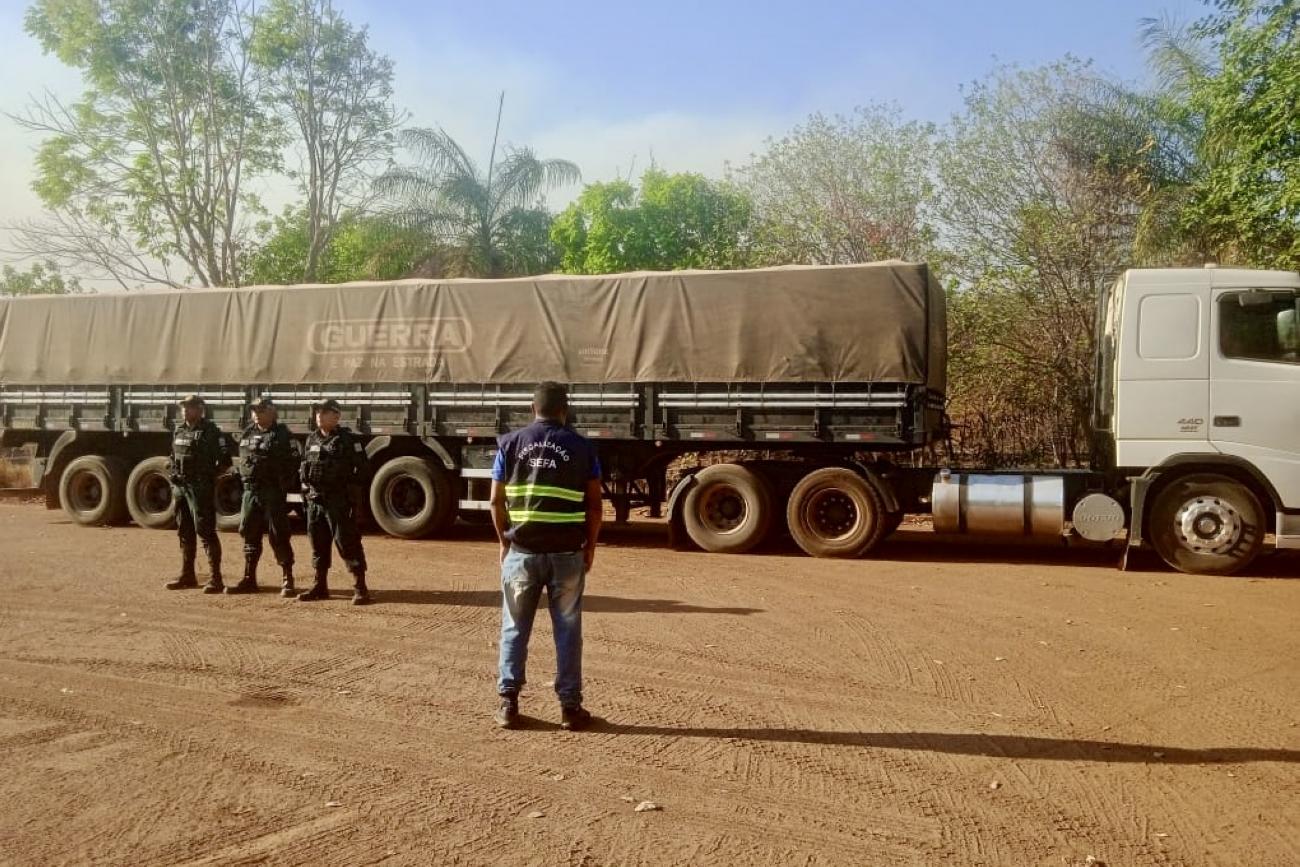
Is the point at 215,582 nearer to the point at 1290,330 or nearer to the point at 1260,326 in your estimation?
the point at 1260,326

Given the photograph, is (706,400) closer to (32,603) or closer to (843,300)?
(843,300)

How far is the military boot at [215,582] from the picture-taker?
30.1 ft

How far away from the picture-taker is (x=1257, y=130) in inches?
500

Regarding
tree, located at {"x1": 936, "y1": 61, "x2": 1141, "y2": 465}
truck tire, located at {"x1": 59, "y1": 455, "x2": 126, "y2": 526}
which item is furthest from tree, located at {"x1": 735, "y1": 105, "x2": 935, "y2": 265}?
truck tire, located at {"x1": 59, "y1": 455, "x2": 126, "y2": 526}

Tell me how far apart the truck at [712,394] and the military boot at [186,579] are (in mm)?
3385

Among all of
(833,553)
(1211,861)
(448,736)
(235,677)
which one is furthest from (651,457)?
(1211,861)

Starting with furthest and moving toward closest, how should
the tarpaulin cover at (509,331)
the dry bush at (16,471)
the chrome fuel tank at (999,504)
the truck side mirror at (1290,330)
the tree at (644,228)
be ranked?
1. the tree at (644,228)
2. the dry bush at (16,471)
3. the tarpaulin cover at (509,331)
4. the chrome fuel tank at (999,504)
5. the truck side mirror at (1290,330)

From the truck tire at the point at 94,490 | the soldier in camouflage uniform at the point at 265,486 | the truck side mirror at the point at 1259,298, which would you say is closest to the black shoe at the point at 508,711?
the soldier in camouflage uniform at the point at 265,486

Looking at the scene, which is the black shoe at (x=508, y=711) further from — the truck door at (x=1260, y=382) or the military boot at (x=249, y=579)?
the truck door at (x=1260, y=382)

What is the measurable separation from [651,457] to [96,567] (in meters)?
5.73

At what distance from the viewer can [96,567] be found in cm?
1048

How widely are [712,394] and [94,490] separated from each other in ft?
28.2

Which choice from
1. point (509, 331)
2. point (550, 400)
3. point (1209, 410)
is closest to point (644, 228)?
point (509, 331)

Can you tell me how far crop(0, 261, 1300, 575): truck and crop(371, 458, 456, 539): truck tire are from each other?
3cm
